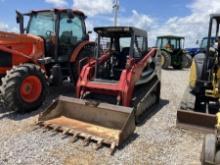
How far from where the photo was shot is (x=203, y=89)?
6.68 metres

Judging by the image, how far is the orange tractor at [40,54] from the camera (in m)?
6.80

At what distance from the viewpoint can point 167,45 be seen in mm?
18422

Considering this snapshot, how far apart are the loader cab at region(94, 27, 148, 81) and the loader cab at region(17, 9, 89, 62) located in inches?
50.1

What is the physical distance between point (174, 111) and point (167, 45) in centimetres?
1129

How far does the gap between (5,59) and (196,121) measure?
438cm

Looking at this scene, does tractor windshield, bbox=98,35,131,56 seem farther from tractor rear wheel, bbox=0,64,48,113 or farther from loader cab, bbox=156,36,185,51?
loader cab, bbox=156,36,185,51

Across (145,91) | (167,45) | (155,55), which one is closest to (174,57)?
(167,45)

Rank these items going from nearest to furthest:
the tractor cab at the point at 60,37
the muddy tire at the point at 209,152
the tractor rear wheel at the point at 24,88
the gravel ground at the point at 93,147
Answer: the muddy tire at the point at 209,152 → the gravel ground at the point at 93,147 → the tractor rear wheel at the point at 24,88 → the tractor cab at the point at 60,37

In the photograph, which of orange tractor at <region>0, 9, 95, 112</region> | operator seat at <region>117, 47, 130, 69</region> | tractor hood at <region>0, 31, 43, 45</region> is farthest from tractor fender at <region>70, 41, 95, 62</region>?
operator seat at <region>117, 47, 130, 69</region>

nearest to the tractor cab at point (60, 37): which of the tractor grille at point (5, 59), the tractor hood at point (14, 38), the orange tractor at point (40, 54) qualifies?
the orange tractor at point (40, 54)

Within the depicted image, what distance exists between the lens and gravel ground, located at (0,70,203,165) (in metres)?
4.78

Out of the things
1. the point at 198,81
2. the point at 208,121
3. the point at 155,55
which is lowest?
the point at 208,121

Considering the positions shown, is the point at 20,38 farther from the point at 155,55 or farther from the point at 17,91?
the point at 155,55

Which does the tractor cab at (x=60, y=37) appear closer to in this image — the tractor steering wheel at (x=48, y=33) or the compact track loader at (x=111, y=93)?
the tractor steering wheel at (x=48, y=33)
